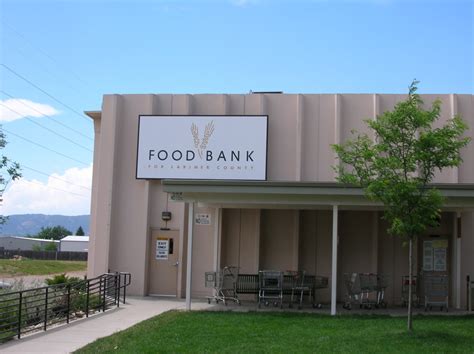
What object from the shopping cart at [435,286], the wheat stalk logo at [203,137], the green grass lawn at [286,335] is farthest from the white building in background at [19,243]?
the green grass lawn at [286,335]

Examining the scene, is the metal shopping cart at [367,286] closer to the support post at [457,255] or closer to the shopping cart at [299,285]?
the shopping cart at [299,285]

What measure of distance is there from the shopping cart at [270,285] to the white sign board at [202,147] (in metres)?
3.94

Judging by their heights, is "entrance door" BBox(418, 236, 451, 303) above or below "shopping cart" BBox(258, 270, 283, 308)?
above

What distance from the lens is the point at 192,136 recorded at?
68.1 ft

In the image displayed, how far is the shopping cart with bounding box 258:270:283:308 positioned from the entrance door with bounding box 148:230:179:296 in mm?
4188

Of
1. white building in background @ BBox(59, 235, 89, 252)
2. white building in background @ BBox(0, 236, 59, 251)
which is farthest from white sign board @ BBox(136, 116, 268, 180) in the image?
white building in background @ BBox(0, 236, 59, 251)

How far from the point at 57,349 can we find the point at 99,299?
5268 millimetres

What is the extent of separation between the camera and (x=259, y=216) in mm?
20453

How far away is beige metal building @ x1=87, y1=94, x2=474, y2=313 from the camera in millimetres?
Answer: 20344

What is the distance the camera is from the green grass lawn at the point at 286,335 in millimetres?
10703

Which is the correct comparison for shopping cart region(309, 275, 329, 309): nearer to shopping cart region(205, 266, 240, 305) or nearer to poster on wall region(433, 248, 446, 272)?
shopping cart region(205, 266, 240, 305)

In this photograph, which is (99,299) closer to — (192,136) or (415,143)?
(192,136)

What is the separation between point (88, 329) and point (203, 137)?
8.98 m

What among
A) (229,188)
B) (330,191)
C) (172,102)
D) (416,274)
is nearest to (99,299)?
(229,188)
